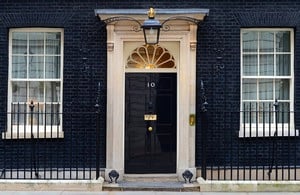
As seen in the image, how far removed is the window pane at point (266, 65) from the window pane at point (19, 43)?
5.45 m

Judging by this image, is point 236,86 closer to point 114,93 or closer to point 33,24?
point 114,93

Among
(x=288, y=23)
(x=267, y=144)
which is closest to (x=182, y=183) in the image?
(x=267, y=144)

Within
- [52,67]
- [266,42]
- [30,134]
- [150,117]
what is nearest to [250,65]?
[266,42]

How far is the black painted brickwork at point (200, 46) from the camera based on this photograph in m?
12.2

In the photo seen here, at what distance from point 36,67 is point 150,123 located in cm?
292

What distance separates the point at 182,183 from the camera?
11602mm

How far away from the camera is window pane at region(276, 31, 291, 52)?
41.1 feet

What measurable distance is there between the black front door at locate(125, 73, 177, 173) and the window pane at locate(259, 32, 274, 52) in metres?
2.19

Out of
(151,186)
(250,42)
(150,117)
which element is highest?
(250,42)

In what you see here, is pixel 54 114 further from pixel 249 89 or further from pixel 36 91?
pixel 249 89

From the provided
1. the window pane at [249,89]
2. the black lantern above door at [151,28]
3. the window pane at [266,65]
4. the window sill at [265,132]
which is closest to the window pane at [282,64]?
the window pane at [266,65]

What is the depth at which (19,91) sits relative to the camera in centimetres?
1242

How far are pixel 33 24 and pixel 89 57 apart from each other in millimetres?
1452

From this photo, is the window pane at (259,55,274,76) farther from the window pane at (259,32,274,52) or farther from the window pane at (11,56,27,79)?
the window pane at (11,56,27,79)
